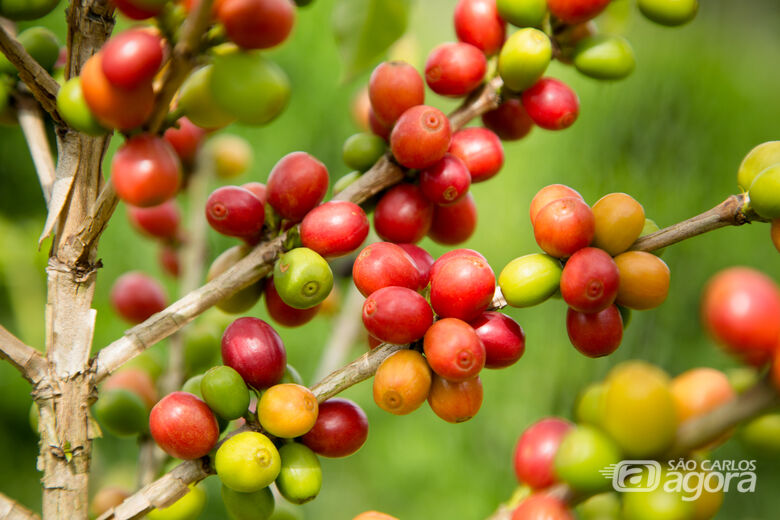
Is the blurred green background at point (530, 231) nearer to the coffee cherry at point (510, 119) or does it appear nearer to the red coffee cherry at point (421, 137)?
the coffee cherry at point (510, 119)

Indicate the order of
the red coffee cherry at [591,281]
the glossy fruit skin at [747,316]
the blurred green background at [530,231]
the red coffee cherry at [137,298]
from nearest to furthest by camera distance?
the glossy fruit skin at [747,316] < the red coffee cherry at [591,281] < the red coffee cherry at [137,298] < the blurred green background at [530,231]

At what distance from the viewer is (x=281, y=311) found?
508mm

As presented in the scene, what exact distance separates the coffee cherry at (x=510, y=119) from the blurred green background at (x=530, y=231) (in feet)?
1.91

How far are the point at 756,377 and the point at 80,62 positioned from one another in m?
0.41

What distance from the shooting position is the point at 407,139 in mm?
465

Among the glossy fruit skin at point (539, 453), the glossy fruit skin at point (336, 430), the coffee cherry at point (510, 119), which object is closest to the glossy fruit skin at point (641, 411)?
the glossy fruit skin at point (539, 453)

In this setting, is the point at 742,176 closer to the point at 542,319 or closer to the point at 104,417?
the point at 104,417

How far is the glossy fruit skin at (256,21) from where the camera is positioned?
0.33 metres

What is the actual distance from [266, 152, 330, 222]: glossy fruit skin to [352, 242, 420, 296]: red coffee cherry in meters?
0.07

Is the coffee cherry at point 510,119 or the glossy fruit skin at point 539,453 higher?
the coffee cherry at point 510,119

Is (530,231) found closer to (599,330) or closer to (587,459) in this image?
(599,330)

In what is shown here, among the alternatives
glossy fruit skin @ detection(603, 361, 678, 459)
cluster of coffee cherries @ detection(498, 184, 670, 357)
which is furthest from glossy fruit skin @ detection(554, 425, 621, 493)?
cluster of coffee cherries @ detection(498, 184, 670, 357)

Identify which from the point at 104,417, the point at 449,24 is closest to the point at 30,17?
the point at 104,417

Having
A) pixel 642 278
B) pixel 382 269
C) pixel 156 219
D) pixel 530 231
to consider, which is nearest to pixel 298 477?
pixel 382 269
